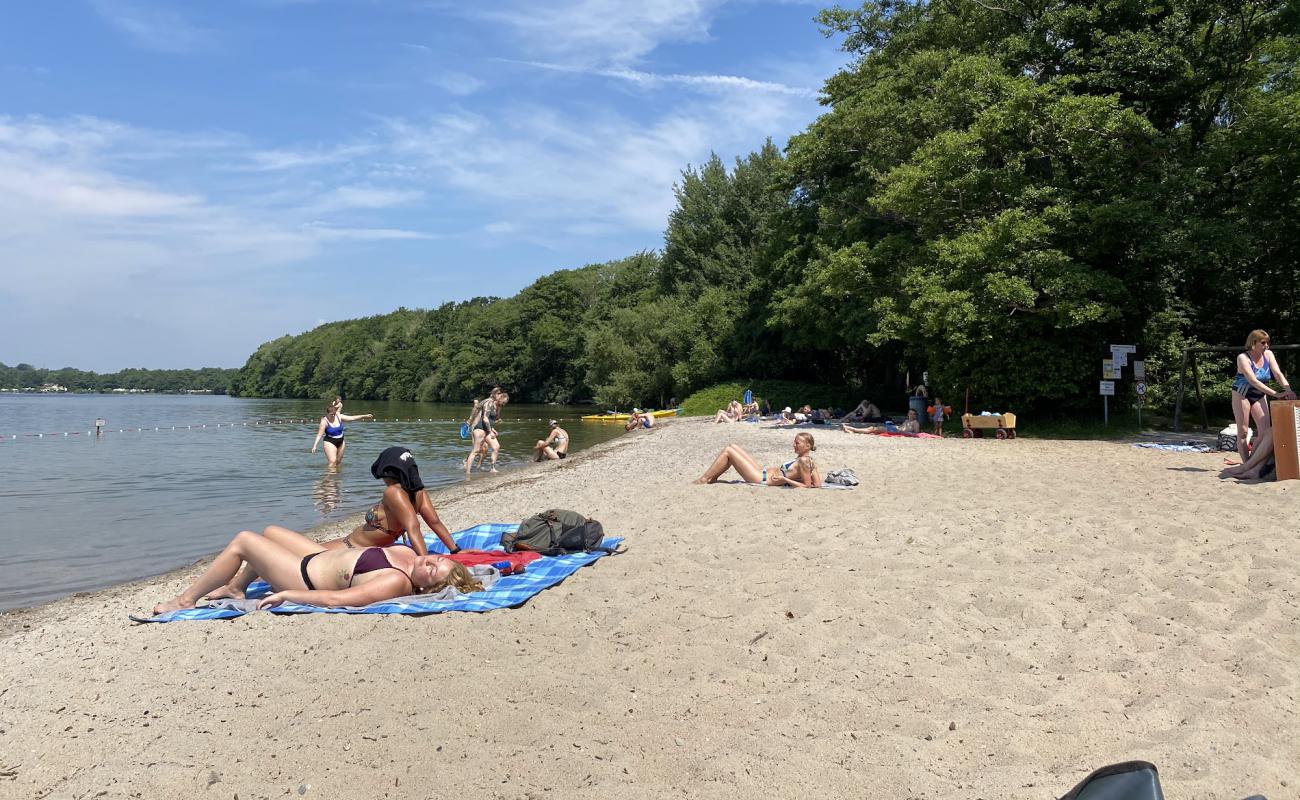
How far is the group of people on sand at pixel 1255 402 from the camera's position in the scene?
983 cm

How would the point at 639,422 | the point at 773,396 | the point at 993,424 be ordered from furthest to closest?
1. the point at 773,396
2. the point at 639,422
3. the point at 993,424

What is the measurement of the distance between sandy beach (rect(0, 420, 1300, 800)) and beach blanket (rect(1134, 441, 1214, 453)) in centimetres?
750

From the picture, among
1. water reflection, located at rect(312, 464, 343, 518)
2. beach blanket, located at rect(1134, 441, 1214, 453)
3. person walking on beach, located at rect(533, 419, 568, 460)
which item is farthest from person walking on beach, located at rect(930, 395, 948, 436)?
water reflection, located at rect(312, 464, 343, 518)

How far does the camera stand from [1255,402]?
35.5 ft

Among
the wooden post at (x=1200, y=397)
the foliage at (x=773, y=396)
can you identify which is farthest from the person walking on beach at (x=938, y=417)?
the foliage at (x=773, y=396)

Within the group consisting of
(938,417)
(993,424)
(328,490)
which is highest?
(938,417)

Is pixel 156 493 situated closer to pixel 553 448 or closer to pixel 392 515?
pixel 553 448

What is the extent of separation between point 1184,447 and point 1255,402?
419 cm

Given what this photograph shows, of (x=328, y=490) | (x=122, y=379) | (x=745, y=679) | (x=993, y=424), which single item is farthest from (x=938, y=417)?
(x=122, y=379)

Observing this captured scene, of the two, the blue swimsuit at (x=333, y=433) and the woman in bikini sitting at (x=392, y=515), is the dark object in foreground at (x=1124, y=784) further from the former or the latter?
the blue swimsuit at (x=333, y=433)

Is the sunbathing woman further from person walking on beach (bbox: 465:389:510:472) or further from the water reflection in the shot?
the water reflection

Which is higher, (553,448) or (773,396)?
(773,396)

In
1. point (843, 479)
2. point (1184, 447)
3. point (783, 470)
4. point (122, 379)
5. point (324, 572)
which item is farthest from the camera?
point (122, 379)

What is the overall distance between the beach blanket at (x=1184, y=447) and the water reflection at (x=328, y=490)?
1490 centimetres
